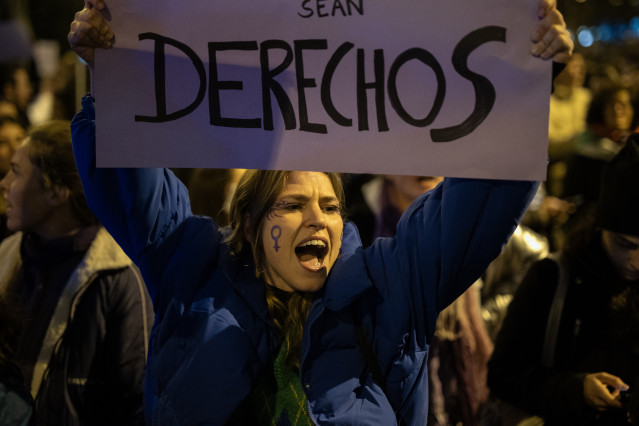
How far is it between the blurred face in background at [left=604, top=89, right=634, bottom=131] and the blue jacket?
3.68m

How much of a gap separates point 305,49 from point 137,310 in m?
1.30

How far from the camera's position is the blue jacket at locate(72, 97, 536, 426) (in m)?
1.80

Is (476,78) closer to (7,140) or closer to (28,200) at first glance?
(28,200)

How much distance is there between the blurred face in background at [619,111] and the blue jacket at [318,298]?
3.68 m

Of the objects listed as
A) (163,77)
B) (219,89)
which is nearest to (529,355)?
(219,89)

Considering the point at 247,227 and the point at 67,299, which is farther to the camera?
the point at 67,299

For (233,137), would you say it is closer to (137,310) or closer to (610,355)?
(137,310)

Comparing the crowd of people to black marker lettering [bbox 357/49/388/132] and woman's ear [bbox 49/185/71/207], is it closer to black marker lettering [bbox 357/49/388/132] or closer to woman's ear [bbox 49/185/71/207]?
woman's ear [bbox 49/185/71/207]

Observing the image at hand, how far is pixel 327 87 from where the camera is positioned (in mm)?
1850

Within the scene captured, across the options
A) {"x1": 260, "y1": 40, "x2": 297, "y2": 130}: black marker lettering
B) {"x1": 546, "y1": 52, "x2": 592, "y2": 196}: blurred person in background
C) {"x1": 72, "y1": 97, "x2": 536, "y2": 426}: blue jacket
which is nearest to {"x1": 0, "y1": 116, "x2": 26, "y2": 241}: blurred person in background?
{"x1": 72, "y1": 97, "x2": 536, "y2": 426}: blue jacket

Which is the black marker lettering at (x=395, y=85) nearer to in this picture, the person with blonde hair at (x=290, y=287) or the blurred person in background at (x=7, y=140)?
the person with blonde hair at (x=290, y=287)

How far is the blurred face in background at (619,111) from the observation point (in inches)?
200

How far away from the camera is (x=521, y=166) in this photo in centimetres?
168

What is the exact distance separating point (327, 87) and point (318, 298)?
0.56 m
